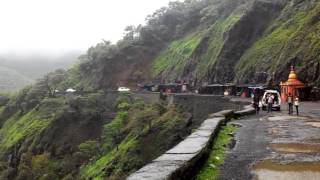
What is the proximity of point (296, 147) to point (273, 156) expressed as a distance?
1.49 metres

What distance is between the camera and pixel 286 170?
8266 mm

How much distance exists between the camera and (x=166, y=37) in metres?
93.7

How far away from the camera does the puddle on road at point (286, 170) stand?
771 cm

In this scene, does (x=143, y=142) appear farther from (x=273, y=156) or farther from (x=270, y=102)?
(x=273, y=156)

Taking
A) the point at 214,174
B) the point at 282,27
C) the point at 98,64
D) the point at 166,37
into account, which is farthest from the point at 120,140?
the point at 166,37

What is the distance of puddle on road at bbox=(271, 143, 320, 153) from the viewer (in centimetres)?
1040

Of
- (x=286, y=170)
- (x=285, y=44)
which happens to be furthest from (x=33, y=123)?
(x=286, y=170)

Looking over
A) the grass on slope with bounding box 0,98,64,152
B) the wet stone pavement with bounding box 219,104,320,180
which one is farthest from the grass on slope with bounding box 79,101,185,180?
the grass on slope with bounding box 0,98,64,152

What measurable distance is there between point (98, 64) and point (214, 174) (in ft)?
265

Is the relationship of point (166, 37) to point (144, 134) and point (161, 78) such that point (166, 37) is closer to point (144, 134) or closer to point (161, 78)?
point (161, 78)

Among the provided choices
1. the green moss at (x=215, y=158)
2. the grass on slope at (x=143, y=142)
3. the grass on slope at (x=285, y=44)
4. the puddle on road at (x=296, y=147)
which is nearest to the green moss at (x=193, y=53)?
the grass on slope at (x=285, y=44)

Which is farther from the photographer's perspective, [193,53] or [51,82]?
[51,82]

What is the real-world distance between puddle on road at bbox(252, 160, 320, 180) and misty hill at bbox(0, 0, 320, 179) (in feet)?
56.5

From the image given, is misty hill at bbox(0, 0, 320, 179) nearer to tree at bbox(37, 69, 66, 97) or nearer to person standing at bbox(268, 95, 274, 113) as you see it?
tree at bbox(37, 69, 66, 97)
